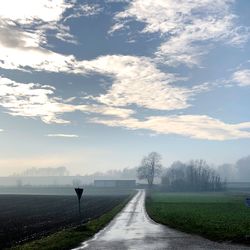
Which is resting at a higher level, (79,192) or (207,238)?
(79,192)

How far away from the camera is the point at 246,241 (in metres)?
22.8

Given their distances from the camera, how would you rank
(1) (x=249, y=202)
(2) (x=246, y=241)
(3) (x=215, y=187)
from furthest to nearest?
(3) (x=215, y=187), (1) (x=249, y=202), (2) (x=246, y=241)

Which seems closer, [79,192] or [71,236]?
[71,236]

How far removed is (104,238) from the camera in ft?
86.1

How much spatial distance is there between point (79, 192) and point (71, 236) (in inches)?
351

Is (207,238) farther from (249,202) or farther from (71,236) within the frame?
(249,202)

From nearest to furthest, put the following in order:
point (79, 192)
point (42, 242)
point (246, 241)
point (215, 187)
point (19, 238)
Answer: point (246, 241) → point (42, 242) → point (19, 238) → point (79, 192) → point (215, 187)

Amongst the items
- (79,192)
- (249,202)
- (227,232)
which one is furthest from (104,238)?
(249,202)

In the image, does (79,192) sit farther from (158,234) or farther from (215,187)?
(215,187)

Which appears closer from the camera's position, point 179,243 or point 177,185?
point 179,243

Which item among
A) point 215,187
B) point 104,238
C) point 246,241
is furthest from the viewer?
point 215,187

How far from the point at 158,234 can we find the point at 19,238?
8.94 meters

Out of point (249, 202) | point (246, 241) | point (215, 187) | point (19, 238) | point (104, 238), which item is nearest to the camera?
point (246, 241)

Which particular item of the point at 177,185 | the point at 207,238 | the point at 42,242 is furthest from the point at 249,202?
the point at 177,185
